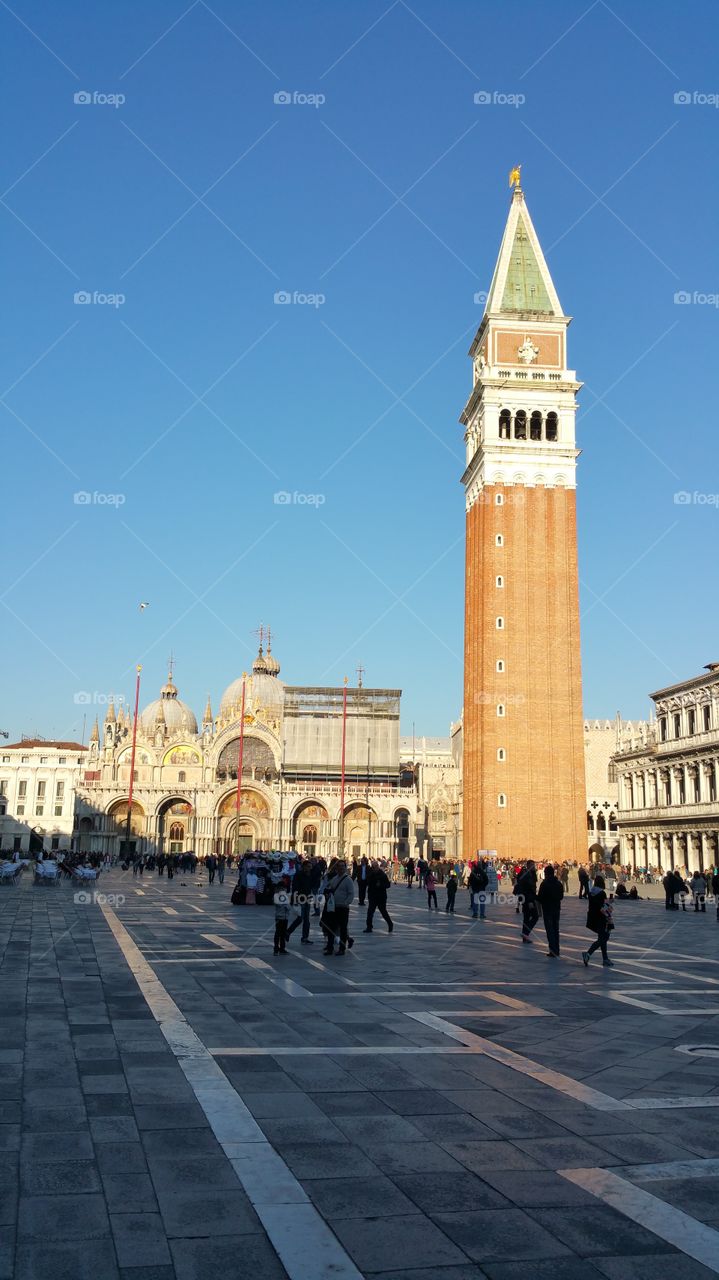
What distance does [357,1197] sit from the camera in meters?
5.08

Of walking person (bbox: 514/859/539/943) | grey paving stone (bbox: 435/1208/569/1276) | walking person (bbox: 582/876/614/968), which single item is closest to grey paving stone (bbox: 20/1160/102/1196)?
grey paving stone (bbox: 435/1208/569/1276)

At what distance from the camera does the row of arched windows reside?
64062mm

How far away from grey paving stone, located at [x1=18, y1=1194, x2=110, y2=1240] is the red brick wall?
54.8 meters

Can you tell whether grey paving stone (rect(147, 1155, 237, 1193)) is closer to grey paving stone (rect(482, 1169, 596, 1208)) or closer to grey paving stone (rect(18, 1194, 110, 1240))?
grey paving stone (rect(18, 1194, 110, 1240))

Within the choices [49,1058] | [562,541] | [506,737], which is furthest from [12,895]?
[562,541]

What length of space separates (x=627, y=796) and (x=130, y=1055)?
2545 inches

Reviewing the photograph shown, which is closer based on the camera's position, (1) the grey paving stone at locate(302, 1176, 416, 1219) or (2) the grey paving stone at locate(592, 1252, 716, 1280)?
(2) the grey paving stone at locate(592, 1252, 716, 1280)

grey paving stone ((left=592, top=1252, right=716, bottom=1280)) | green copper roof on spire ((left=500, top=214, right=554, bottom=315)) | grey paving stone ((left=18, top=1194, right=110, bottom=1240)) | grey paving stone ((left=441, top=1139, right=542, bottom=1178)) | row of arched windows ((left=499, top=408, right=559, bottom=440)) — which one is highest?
green copper roof on spire ((left=500, top=214, right=554, bottom=315))

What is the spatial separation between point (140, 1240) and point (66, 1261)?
35 centimetres

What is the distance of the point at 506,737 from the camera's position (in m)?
60.2

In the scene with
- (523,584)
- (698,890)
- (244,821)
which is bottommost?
(698,890)

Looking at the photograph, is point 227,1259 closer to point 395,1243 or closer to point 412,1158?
point 395,1243

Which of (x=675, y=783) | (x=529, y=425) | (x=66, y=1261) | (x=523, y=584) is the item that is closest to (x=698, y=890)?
(x=66, y=1261)

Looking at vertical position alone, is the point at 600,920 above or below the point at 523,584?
below
